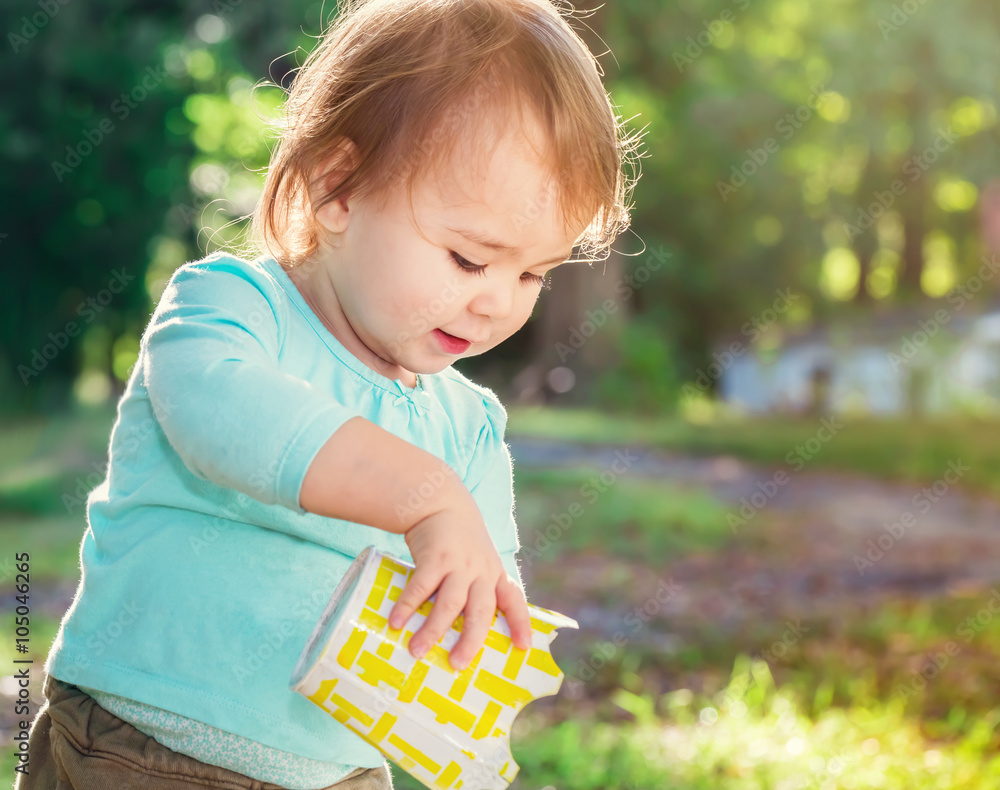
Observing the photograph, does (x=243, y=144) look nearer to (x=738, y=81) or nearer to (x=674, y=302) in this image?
(x=738, y=81)

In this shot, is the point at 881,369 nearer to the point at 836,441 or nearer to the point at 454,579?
the point at 836,441

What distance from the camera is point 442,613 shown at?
3.72 ft

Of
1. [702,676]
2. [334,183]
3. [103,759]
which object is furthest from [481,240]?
[702,676]

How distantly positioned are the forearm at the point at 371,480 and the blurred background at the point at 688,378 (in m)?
0.94

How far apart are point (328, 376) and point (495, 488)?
0.36 metres

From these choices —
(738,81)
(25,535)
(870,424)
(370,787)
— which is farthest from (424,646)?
(738,81)

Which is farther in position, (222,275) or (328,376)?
(328,376)

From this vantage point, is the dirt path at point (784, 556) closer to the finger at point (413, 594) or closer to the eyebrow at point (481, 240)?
the eyebrow at point (481, 240)

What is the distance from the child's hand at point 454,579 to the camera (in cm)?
112

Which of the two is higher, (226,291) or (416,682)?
(226,291)

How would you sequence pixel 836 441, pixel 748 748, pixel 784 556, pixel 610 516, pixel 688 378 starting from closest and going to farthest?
pixel 748 748
pixel 784 556
pixel 610 516
pixel 836 441
pixel 688 378

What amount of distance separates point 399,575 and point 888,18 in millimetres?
13974

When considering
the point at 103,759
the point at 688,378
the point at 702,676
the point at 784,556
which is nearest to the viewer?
the point at 103,759

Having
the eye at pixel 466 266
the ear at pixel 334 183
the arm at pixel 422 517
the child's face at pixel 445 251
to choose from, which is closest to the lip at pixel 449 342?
the child's face at pixel 445 251
